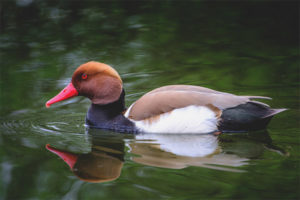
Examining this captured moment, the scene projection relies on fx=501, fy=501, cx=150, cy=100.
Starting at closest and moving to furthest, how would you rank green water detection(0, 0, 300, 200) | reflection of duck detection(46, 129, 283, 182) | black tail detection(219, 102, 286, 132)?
green water detection(0, 0, 300, 200) → reflection of duck detection(46, 129, 283, 182) → black tail detection(219, 102, 286, 132)

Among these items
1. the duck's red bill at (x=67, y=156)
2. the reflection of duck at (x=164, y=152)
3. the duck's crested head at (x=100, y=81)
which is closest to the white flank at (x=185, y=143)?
the reflection of duck at (x=164, y=152)

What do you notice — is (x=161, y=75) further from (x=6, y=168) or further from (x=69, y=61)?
(x=6, y=168)

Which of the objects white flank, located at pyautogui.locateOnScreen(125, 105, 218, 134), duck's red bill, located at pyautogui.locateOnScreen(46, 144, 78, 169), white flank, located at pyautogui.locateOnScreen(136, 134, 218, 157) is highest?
white flank, located at pyautogui.locateOnScreen(125, 105, 218, 134)

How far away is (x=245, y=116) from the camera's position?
5.95m

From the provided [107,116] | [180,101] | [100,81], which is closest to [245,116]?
[180,101]

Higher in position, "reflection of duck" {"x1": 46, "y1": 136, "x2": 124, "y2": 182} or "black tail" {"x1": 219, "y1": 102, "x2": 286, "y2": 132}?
"black tail" {"x1": 219, "y1": 102, "x2": 286, "y2": 132}

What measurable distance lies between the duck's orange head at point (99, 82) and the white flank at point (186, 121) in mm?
609

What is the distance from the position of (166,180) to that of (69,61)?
17.3ft

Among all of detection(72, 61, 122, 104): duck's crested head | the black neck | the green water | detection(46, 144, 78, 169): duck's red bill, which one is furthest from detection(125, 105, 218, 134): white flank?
detection(46, 144, 78, 169): duck's red bill

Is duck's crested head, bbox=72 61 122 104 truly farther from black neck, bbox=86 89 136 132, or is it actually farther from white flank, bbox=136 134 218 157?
white flank, bbox=136 134 218 157

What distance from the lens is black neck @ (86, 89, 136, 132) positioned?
6270 mm

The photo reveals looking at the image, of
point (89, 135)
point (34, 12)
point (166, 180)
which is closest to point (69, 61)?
point (89, 135)

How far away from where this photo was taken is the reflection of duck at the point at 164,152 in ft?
16.4

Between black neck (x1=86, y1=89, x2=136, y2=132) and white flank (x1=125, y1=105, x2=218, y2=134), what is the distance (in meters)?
0.40
